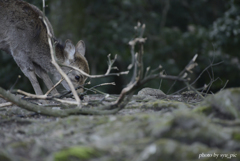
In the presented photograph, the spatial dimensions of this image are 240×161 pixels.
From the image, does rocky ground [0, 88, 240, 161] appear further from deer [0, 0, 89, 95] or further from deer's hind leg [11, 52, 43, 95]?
deer [0, 0, 89, 95]

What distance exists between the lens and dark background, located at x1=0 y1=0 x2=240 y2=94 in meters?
12.6

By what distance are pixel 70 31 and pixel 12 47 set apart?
5341 millimetres

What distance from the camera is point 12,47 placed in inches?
292

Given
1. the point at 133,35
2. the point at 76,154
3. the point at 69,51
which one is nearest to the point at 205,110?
the point at 76,154

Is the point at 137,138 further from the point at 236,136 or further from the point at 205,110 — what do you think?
the point at 205,110

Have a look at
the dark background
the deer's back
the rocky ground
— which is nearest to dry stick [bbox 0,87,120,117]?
the rocky ground

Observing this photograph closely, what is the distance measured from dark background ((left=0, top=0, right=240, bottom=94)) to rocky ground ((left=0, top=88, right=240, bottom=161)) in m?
8.90

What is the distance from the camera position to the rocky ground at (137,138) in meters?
2.60

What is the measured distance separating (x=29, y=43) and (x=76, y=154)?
538 cm

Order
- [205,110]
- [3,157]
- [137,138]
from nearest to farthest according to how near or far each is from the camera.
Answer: [3,157] < [137,138] < [205,110]

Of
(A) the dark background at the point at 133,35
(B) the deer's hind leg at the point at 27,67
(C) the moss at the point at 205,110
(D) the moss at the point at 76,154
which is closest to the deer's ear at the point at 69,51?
(B) the deer's hind leg at the point at 27,67

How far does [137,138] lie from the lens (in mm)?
2900

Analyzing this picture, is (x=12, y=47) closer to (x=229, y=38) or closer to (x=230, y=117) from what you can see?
(x=230, y=117)

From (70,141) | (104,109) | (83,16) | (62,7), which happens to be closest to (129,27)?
(83,16)
